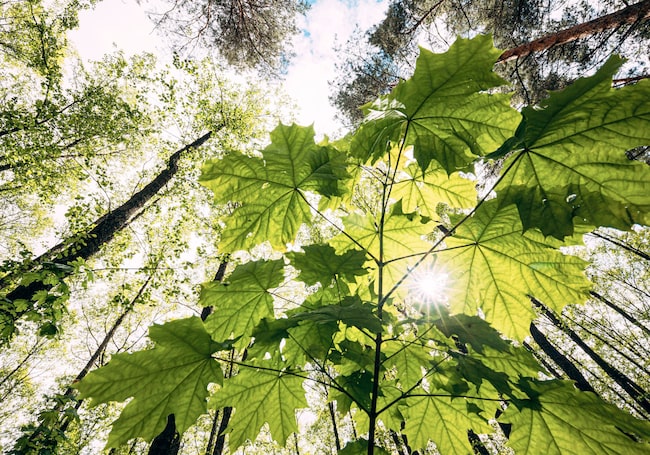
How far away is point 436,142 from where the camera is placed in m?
1.31

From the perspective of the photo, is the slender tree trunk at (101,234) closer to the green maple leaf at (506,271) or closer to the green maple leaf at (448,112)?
the green maple leaf at (448,112)

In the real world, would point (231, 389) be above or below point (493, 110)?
below

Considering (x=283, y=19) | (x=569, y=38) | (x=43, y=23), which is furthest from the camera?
(x=43, y=23)

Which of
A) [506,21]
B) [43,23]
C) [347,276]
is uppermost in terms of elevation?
[43,23]

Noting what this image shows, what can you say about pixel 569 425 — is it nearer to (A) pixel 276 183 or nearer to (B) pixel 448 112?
(B) pixel 448 112

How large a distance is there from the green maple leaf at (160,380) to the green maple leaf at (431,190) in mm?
Answer: 1354

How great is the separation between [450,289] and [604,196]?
0.78 metres

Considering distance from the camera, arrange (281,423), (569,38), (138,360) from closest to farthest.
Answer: (138,360) < (281,423) < (569,38)

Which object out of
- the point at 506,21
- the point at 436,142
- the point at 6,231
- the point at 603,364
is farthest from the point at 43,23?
the point at 603,364

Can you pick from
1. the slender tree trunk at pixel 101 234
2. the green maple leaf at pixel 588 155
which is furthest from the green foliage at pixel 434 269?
the slender tree trunk at pixel 101 234

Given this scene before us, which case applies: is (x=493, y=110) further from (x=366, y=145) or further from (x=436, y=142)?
(x=366, y=145)

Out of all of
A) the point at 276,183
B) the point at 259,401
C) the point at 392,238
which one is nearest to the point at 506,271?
the point at 392,238

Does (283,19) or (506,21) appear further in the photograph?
(283,19)

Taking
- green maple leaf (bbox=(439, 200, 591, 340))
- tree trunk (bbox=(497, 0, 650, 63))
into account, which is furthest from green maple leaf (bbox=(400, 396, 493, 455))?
tree trunk (bbox=(497, 0, 650, 63))
